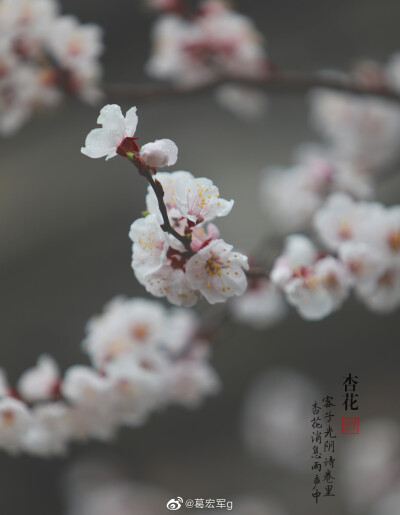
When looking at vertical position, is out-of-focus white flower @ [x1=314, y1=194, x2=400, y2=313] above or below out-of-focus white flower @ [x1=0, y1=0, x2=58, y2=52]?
below

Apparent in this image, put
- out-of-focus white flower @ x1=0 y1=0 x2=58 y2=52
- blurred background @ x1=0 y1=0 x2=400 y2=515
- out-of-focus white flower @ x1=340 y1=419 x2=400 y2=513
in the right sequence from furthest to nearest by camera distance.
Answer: blurred background @ x1=0 y1=0 x2=400 y2=515, out-of-focus white flower @ x1=340 y1=419 x2=400 y2=513, out-of-focus white flower @ x1=0 y1=0 x2=58 y2=52

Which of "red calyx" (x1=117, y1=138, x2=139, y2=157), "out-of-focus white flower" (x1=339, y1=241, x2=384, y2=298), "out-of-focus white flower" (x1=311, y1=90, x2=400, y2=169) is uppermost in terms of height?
"out-of-focus white flower" (x1=311, y1=90, x2=400, y2=169)

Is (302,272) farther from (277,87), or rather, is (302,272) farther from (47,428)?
(277,87)

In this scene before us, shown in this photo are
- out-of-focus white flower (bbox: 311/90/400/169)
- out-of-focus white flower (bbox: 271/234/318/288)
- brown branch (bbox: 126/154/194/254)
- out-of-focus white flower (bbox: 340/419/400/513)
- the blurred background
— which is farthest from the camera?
the blurred background

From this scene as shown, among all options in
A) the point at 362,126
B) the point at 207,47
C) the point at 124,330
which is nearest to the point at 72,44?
the point at 207,47

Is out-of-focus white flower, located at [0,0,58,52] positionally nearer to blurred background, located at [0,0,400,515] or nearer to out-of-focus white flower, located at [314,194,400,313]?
out-of-focus white flower, located at [314,194,400,313]

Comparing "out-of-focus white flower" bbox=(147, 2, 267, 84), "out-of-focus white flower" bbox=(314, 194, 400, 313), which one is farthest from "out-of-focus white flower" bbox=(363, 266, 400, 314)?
"out-of-focus white flower" bbox=(147, 2, 267, 84)

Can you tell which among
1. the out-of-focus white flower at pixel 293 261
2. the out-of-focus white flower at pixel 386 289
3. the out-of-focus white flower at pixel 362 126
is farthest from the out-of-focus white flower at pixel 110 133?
the out-of-focus white flower at pixel 362 126
